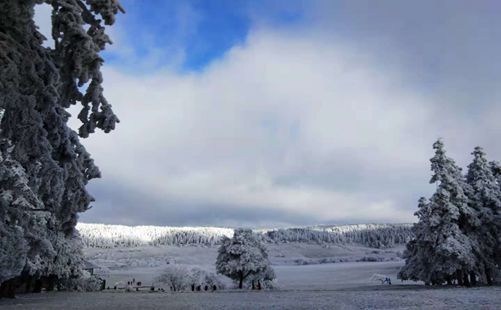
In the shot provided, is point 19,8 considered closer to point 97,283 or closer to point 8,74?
point 8,74

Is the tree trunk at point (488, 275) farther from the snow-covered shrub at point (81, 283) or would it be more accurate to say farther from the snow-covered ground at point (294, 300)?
the snow-covered shrub at point (81, 283)

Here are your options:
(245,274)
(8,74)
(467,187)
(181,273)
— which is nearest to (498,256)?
(467,187)

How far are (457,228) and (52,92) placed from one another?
4049 cm

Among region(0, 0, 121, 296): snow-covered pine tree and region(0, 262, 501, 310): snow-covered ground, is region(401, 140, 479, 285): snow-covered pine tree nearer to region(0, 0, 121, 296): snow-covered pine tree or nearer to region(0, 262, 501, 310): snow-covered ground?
region(0, 262, 501, 310): snow-covered ground

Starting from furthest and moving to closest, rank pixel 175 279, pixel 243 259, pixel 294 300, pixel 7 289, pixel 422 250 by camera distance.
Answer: pixel 175 279, pixel 243 259, pixel 422 250, pixel 7 289, pixel 294 300

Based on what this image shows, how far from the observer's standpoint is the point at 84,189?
12.4 m

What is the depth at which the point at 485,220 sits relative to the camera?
146 ft

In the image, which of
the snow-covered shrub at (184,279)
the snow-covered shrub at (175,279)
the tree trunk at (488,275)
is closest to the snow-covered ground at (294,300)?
the tree trunk at (488,275)

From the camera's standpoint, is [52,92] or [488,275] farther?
[488,275]

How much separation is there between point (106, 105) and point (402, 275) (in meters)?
42.8

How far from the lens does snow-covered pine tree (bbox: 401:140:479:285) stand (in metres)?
41.5

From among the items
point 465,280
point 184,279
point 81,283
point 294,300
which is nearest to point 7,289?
point 81,283

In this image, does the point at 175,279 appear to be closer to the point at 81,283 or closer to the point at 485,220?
the point at 81,283

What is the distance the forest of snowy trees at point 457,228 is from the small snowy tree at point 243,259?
63.7 feet
